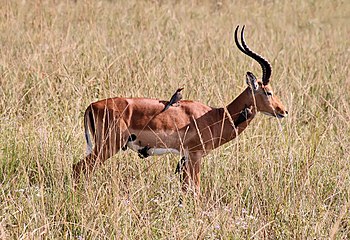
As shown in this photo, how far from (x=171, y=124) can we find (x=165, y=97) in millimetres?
1241

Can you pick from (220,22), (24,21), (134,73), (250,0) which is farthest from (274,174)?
(250,0)

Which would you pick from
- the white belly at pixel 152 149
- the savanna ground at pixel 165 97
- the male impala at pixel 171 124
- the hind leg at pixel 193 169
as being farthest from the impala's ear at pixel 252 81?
the white belly at pixel 152 149

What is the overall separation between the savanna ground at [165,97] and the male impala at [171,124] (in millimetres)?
114

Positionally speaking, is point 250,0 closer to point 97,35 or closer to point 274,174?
point 97,35

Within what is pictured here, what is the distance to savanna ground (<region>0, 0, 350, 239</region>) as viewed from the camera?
10.6 ft

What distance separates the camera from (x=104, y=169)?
13.1ft

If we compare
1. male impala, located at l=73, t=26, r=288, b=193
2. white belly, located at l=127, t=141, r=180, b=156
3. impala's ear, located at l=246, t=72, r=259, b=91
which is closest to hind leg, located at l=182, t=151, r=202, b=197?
male impala, located at l=73, t=26, r=288, b=193

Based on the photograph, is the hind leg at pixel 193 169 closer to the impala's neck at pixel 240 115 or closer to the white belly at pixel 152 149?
the white belly at pixel 152 149

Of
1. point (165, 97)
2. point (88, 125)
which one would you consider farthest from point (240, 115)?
point (165, 97)

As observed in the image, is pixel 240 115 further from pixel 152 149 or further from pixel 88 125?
pixel 88 125

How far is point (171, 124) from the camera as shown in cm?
415

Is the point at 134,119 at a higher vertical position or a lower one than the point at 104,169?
higher

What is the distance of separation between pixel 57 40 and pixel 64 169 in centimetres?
333

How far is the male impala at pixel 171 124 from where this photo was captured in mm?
4023
